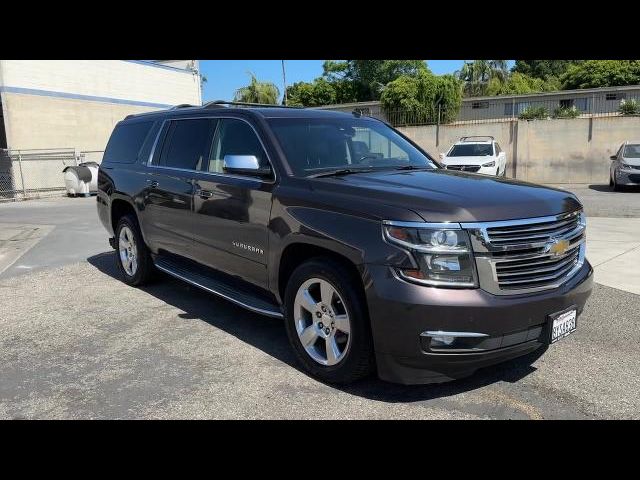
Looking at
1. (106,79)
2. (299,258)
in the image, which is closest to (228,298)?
(299,258)

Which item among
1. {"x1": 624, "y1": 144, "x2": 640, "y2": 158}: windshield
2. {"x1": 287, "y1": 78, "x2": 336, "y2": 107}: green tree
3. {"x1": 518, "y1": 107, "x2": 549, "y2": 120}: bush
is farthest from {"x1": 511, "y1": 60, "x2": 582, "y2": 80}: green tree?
{"x1": 624, "y1": 144, "x2": 640, "y2": 158}: windshield

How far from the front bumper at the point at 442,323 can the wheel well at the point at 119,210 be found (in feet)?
13.9

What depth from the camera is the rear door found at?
5.36 m

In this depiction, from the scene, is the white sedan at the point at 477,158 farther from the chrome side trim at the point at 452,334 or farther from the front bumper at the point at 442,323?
the chrome side trim at the point at 452,334

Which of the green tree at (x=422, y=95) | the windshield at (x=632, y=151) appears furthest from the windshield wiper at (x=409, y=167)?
the green tree at (x=422, y=95)

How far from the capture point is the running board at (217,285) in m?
4.48

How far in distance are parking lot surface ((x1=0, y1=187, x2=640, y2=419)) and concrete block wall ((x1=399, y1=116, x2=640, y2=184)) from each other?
17.6 m

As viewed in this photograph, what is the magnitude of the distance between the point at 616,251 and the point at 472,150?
11.1 metres

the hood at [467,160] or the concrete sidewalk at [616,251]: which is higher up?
the hood at [467,160]

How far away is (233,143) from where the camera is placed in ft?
16.3

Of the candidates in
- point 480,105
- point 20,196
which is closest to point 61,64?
point 20,196

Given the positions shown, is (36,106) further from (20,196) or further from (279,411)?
(279,411)

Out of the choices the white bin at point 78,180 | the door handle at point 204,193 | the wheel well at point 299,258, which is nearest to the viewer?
the wheel well at point 299,258
